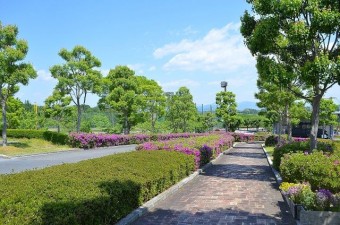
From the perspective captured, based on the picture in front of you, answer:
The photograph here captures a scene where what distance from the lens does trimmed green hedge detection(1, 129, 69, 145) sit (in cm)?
2788

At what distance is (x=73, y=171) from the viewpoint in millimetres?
7180

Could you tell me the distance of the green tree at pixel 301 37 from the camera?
10469 millimetres

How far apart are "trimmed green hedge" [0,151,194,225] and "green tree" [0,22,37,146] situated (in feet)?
49.9

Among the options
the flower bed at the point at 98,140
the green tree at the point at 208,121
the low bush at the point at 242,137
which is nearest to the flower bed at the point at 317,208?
the flower bed at the point at 98,140

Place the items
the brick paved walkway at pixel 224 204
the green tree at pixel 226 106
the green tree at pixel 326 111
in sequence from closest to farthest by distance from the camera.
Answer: the brick paved walkway at pixel 224 204
the green tree at pixel 326 111
the green tree at pixel 226 106

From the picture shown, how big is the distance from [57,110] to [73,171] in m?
29.0

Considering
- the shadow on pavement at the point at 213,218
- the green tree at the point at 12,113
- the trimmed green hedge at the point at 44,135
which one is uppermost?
the green tree at the point at 12,113

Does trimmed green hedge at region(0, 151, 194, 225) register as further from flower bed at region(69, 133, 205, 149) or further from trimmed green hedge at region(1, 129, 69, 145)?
trimmed green hedge at region(1, 129, 69, 145)

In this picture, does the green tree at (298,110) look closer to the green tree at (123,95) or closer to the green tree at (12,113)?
the green tree at (123,95)

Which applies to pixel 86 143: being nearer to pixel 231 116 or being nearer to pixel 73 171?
pixel 73 171

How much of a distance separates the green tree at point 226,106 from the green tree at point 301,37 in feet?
111

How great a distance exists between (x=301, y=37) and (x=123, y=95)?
2659cm

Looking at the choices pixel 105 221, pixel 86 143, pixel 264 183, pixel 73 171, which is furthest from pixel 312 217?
pixel 86 143

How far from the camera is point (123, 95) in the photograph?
36.1m
